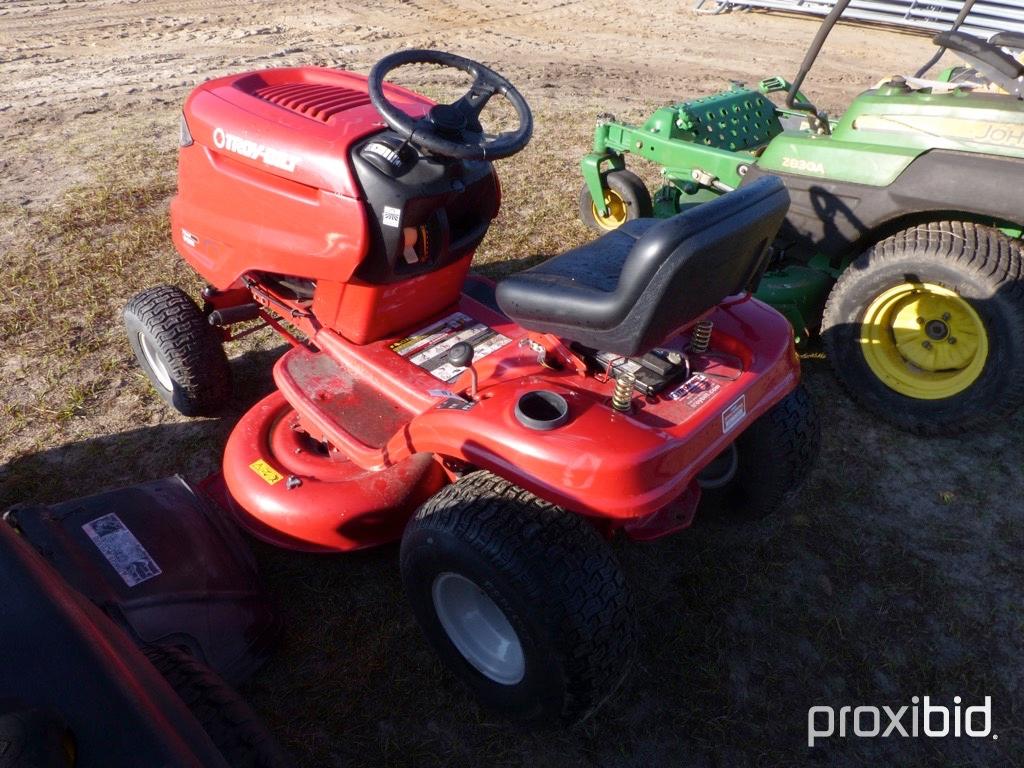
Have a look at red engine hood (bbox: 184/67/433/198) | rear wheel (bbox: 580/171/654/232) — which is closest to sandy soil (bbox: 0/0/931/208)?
rear wheel (bbox: 580/171/654/232)

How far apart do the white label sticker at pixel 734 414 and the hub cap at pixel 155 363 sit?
7.23 feet

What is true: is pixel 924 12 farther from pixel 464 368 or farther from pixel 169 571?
pixel 169 571

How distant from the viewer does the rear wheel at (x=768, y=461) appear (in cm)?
230

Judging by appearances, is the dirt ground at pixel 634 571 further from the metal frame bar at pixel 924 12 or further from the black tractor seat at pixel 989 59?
the metal frame bar at pixel 924 12

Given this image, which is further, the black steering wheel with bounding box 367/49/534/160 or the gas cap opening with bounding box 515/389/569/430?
the black steering wheel with bounding box 367/49/534/160

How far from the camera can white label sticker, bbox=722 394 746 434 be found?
1941 millimetres

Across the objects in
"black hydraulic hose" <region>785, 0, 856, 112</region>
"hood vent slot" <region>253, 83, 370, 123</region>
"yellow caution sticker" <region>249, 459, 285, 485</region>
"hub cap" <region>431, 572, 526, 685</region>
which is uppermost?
"black hydraulic hose" <region>785, 0, 856, 112</region>

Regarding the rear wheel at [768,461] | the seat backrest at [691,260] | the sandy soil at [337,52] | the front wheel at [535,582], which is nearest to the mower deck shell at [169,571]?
the front wheel at [535,582]

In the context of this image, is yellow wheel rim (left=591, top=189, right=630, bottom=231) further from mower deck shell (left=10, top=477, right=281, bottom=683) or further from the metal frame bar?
the metal frame bar

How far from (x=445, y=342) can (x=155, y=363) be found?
1.35m

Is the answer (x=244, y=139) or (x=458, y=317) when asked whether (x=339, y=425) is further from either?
(x=244, y=139)

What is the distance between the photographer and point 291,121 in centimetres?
248

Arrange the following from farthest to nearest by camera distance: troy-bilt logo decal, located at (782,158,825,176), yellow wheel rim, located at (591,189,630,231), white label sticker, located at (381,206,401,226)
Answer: yellow wheel rim, located at (591,189,630,231) < troy-bilt logo decal, located at (782,158,825,176) < white label sticker, located at (381,206,401,226)

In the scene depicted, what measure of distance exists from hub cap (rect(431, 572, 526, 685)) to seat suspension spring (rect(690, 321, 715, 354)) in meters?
0.91
